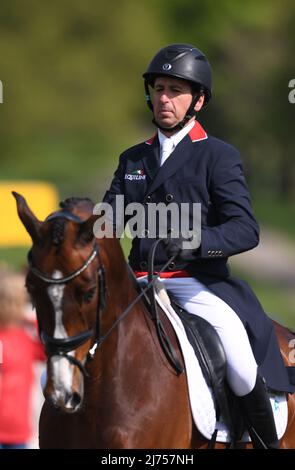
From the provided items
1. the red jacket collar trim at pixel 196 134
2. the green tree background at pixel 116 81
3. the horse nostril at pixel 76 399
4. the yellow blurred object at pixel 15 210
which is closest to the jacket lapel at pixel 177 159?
the red jacket collar trim at pixel 196 134

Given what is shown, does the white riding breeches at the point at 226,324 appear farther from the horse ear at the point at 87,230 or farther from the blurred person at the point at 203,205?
the horse ear at the point at 87,230

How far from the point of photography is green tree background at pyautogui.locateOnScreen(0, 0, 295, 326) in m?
37.3

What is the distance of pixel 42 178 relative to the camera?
1683 inches

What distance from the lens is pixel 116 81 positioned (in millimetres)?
39281

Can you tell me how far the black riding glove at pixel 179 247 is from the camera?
18.1ft

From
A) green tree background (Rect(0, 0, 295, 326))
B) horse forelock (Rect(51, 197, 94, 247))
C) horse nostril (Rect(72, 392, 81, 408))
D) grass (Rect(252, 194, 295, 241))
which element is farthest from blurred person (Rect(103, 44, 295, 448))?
grass (Rect(252, 194, 295, 241))

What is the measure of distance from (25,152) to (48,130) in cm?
122

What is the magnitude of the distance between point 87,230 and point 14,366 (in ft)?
11.1

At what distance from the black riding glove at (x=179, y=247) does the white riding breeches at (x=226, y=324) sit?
44 centimetres

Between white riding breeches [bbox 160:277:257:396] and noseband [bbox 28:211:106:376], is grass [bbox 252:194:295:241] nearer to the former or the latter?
white riding breeches [bbox 160:277:257:396]

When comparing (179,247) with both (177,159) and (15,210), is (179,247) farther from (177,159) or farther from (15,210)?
(15,210)

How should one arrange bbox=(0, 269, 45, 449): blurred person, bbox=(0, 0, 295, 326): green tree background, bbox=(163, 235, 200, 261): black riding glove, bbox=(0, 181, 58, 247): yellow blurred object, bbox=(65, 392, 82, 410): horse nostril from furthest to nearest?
1. bbox=(0, 0, 295, 326): green tree background
2. bbox=(0, 181, 58, 247): yellow blurred object
3. bbox=(0, 269, 45, 449): blurred person
4. bbox=(163, 235, 200, 261): black riding glove
5. bbox=(65, 392, 82, 410): horse nostril

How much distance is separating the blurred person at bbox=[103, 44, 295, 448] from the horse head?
38.2 inches
